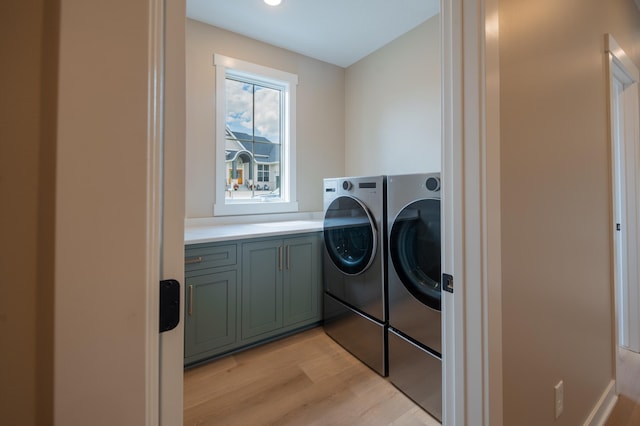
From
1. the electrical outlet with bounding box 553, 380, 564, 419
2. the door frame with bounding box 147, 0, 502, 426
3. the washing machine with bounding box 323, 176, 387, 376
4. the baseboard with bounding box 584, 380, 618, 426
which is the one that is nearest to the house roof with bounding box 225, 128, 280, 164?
the washing machine with bounding box 323, 176, 387, 376

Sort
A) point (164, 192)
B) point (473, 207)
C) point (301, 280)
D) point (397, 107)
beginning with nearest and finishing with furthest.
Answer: point (164, 192)
point (473, 207)
point (301, 280)
point (397, 107)

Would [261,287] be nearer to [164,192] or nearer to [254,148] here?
[254,148]

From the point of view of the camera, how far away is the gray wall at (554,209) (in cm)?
Answer: 93

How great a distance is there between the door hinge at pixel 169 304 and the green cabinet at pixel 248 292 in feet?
4.88

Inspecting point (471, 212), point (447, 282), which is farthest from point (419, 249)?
point (471, 212)

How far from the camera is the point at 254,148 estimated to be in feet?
9.36

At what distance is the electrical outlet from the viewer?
1.14 m

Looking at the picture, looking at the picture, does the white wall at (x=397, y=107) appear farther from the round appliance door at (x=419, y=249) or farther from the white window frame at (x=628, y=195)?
the white window frame at (x=628, y=195)

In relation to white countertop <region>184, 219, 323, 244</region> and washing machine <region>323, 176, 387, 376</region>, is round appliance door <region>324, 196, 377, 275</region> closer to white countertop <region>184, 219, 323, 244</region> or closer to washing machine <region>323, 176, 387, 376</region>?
washing machine <region>323, 176, 387, 376</region>

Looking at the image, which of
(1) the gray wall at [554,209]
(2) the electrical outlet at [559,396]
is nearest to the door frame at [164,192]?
(1) the gray wall at [554,209]

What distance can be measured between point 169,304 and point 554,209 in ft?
4.55

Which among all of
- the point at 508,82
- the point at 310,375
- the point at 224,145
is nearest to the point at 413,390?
the point at 310,375

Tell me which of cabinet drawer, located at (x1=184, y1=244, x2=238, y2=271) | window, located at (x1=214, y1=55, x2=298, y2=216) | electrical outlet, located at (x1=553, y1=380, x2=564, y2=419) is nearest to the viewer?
electrical outlet, located at (x1=553, y1=380, x2=564, y2=419)

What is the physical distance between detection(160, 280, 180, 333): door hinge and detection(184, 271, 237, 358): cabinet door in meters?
1.52
